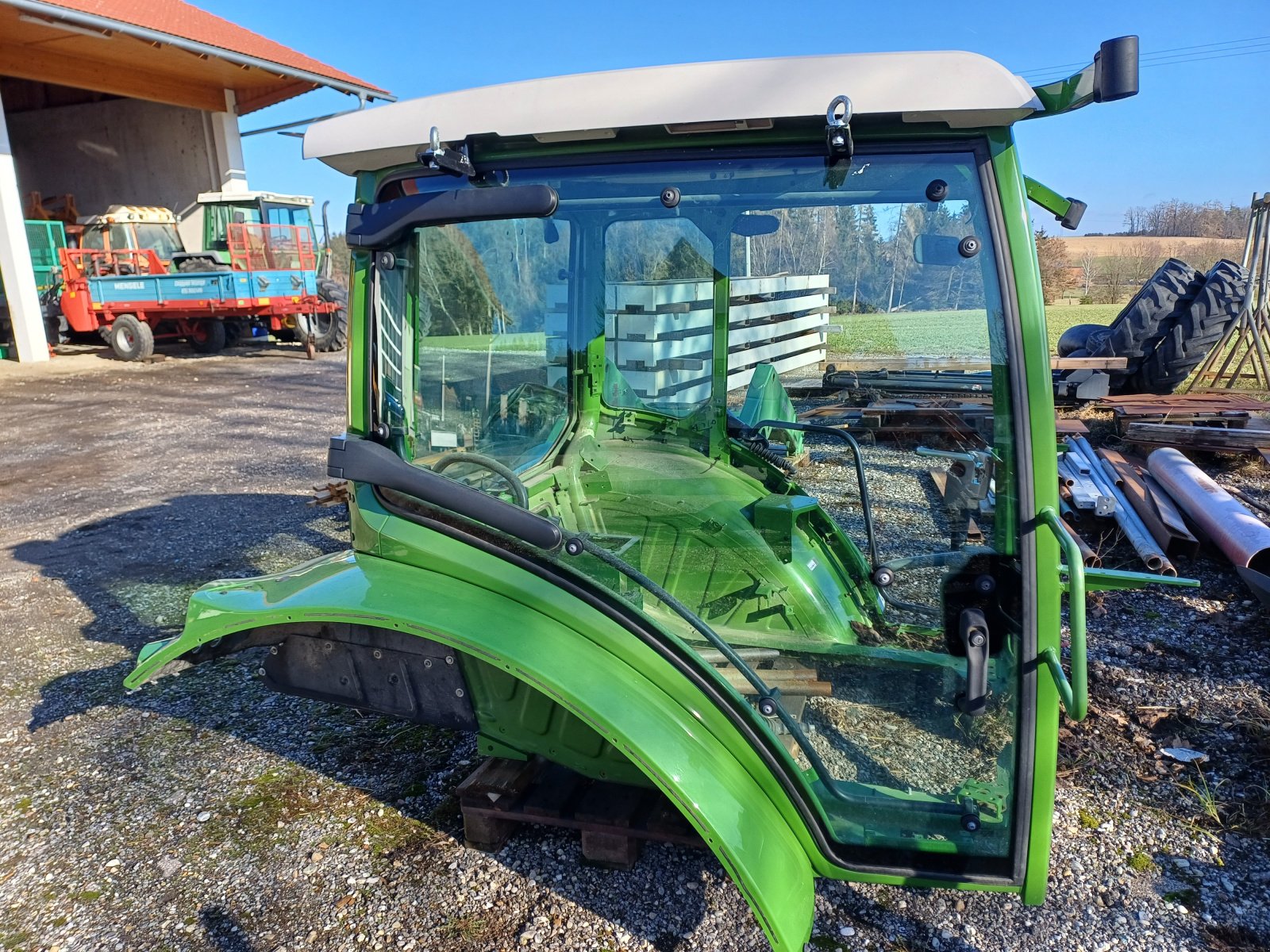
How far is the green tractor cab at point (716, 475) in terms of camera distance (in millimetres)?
1748

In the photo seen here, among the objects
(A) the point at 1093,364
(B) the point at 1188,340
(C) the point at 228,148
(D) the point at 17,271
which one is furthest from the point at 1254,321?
(C) the point at 228,148

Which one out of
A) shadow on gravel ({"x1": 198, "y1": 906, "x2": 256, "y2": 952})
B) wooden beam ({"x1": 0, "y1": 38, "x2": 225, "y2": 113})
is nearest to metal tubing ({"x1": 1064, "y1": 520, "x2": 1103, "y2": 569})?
shadow on gravel ({"x1": 198, "y1": 906, "x2": 256, "y2": 952})

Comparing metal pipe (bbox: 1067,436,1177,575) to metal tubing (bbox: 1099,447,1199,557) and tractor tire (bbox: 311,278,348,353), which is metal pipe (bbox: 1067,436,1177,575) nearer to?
metal tubing (bbox: 1099,447,1199,557)

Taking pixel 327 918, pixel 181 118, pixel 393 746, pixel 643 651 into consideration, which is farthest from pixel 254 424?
pixel 181 118

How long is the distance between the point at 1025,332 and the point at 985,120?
425mm

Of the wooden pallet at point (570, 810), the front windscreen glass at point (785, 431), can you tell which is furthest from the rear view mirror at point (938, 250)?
the wooden pallet at point (570, 810)

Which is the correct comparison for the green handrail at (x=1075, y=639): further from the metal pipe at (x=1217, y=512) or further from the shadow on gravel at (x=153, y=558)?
the shadow on gravel at (x=153, y=558)

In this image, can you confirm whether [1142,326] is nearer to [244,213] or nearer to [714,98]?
[714,98]

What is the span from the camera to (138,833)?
2.80 meters

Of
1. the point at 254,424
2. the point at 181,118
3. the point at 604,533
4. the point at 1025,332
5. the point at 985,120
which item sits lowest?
the point at 254,424

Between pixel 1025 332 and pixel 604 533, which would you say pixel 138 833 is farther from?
pixel 1025 332

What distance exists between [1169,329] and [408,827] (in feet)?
30.2

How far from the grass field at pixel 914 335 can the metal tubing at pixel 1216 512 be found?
361cm

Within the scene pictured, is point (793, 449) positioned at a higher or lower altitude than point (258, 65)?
lower
